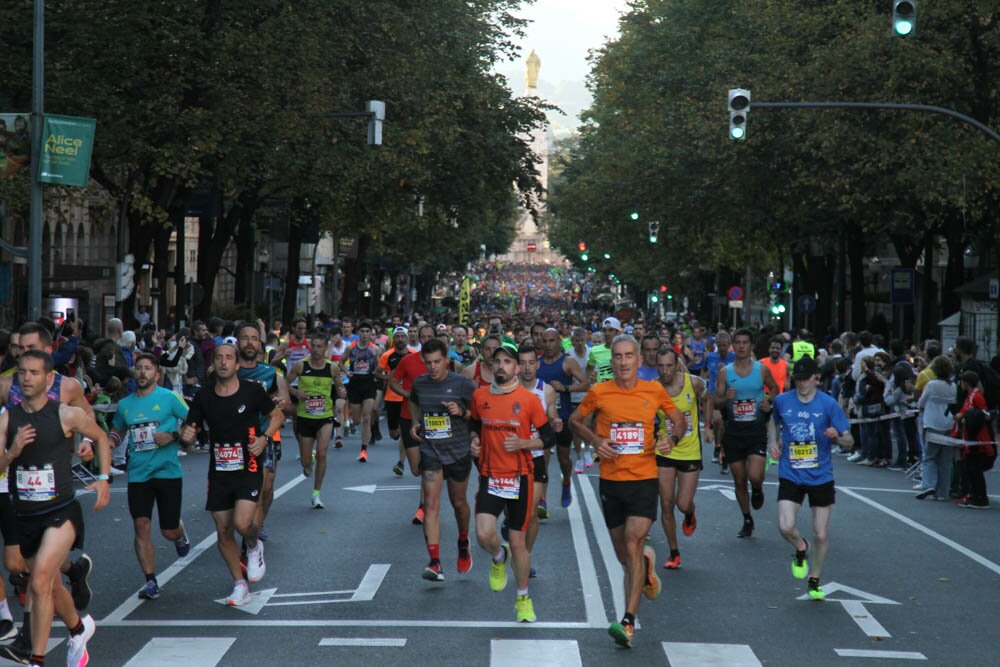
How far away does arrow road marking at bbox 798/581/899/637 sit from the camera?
10688mm

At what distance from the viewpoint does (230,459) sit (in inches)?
434

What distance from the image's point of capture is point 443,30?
43750 mm

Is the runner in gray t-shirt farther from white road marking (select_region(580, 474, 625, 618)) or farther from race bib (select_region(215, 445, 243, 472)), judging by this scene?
race bib (select_region(215, 445, 243, 472))

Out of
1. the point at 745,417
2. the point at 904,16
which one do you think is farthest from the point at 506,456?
the point at 904,16

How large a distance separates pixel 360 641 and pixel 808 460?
382 cm

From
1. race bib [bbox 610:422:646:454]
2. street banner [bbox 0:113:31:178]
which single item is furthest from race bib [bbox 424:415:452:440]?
street banner [bbox 0:113:31:178]

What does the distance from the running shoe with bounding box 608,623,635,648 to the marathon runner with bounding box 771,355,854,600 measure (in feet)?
8.13

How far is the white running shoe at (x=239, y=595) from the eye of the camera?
11117mm

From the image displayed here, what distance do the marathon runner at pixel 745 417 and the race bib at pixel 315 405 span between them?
4347mm

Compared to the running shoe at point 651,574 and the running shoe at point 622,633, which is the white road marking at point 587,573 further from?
the running shoe at point 622,633

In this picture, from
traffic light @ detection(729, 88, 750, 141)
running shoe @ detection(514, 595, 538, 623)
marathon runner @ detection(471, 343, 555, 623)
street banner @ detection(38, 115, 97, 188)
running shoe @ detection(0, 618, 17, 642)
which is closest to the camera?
running shoe @ detection(0, 618, 17, 642)

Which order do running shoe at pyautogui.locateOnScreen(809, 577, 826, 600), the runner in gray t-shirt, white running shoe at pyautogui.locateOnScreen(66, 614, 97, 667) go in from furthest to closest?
1. the runner in gray t-shirt
2. running shoe at pyautogui.locateOnScreen(809, 577, 826, 600)
3. white running shoe at pyautogui.locateOnScreen(66, 614, 97, 667)

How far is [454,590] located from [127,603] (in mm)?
2266

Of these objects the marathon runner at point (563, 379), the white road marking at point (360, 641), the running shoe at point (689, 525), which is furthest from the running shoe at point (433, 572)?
the marathon runner at point (563, 379)
